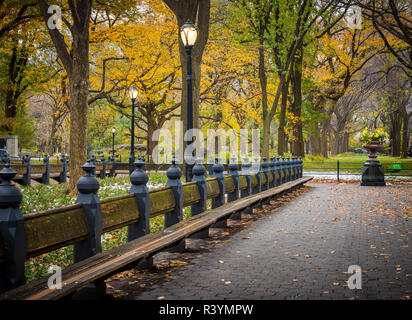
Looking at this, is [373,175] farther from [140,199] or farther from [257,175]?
[140,199]

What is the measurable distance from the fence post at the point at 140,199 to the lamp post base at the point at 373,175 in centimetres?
1885

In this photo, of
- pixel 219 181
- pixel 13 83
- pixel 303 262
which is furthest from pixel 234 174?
pixel 13 83

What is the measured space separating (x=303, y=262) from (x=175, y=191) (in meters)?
2.21

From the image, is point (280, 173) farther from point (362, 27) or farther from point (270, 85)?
point (362, 27)

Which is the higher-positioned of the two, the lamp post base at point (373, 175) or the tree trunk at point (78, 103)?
the tree trunk at point (78, 103)

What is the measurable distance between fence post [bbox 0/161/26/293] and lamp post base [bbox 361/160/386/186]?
2138 centimetres

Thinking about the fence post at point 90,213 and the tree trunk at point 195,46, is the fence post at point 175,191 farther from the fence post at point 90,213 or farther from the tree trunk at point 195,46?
the tree trunk at point 195,46

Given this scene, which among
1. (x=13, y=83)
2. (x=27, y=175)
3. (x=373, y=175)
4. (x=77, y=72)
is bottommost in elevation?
(x=373, y=175)

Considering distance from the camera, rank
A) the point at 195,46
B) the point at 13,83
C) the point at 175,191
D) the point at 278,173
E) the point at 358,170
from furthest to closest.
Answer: the point at 358,170, the point at 13,83, the point at 195,46, the point at 278,173, the point at 175,191

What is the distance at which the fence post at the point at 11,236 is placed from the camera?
3621 millimetres

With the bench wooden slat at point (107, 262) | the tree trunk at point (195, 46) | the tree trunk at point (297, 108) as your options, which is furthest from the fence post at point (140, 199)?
the tree trunk at point (297, 108)

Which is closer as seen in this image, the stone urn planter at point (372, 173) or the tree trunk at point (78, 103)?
the tree trunk at point (78, 103)

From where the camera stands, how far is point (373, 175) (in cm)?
2303
